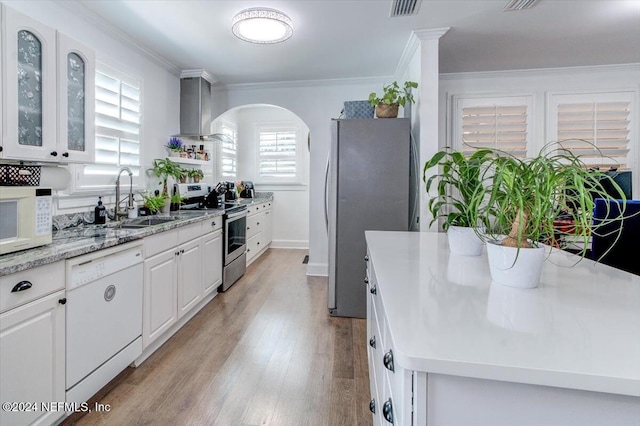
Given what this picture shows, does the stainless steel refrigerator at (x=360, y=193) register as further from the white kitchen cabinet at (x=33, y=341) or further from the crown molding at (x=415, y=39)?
the white kitchen cabinet at (x=33, y=341)

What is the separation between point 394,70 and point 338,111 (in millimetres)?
797

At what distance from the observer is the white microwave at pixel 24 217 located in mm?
1427

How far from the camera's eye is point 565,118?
3543 millimetres

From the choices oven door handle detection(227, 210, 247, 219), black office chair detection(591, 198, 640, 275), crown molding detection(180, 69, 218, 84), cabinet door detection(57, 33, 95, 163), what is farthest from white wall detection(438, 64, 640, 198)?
cabinet door detection(57, 33, 95, 163)

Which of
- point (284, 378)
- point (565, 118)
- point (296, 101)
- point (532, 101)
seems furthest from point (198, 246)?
point (565, 118)

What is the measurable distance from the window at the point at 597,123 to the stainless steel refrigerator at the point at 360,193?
6.40ft

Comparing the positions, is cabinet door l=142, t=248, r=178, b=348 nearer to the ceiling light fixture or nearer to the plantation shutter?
the ceiling light fixture

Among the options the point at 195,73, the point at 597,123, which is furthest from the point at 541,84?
the point at 195,73

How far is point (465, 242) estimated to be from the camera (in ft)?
4.78

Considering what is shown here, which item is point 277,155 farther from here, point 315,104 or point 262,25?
point 262,25

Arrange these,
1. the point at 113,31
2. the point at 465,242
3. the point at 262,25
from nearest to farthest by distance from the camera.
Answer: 1. the point at 465,242
2. the point at 262,25
3. the point at 113,31

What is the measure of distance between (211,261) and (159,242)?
3.15ft

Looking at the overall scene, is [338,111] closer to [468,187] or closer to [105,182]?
[105,182]

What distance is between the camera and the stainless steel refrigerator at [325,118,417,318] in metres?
2.85
